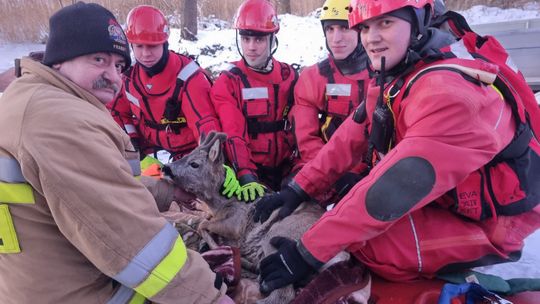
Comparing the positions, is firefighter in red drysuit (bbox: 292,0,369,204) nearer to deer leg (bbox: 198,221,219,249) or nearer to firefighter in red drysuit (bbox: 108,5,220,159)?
firefighter in red drysuit (bbox: 108,5,220,159)

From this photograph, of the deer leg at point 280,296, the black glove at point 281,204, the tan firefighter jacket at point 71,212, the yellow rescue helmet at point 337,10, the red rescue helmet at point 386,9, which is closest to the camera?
the tan firefighter jacket at point 71,212

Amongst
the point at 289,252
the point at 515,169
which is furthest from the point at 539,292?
the point at 289,252

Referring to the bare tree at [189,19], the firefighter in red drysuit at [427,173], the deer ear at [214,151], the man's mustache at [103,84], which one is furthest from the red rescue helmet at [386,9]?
the bare tree at [189,19]

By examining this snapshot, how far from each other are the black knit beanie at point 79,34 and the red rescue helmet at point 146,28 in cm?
252

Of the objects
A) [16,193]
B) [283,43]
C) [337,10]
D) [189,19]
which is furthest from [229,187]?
[189,19]

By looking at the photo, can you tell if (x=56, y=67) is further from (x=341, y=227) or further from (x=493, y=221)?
(x=493, y=221)

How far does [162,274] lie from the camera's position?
186 cm

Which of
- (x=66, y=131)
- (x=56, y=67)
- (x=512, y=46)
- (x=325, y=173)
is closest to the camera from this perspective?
(x=66, y=131)

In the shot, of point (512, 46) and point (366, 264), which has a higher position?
point (512, 46)

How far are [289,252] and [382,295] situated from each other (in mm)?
608

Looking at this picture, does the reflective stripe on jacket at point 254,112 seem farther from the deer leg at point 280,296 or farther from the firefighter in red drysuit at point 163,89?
the deer leg at point 280,296

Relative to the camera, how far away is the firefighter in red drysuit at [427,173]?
207 cm

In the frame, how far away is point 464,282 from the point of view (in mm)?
2428

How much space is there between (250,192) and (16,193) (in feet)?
7.36
